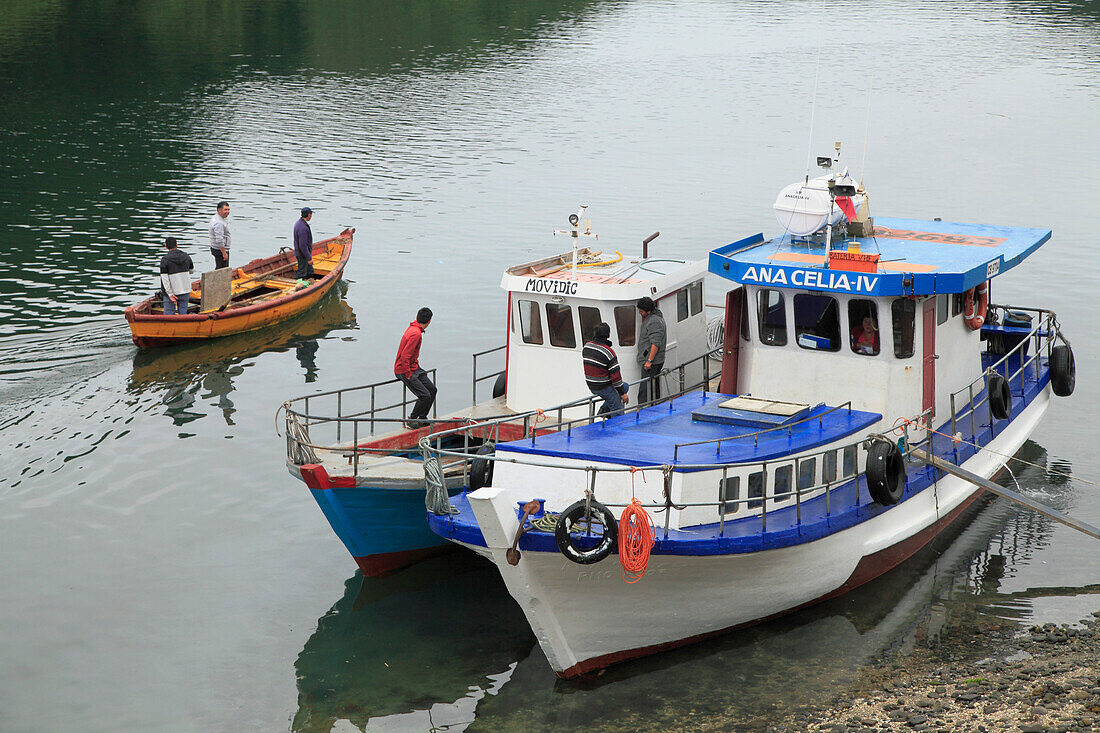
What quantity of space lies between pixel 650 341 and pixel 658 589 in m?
4.21

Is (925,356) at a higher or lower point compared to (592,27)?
lower

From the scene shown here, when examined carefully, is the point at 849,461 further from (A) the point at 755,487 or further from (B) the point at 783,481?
(A) the point at 755,487

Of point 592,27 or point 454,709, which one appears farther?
point 592,27

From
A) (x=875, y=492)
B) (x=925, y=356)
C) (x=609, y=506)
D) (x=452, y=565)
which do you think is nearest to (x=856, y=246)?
(x=925, y=356)

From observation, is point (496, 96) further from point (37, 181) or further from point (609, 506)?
point (609, 506)

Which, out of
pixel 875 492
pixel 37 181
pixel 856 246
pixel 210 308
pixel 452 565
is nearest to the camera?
pixel 875 492

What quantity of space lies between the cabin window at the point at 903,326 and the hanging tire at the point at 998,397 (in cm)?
216

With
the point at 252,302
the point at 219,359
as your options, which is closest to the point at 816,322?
the point at 219,359

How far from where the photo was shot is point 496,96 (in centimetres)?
5428

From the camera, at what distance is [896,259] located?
15859mm

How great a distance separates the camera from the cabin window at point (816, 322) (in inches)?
597

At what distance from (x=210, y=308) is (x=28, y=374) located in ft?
13.2

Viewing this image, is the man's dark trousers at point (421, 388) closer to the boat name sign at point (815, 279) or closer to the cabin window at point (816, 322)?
the boat name sign at point (815, 279)

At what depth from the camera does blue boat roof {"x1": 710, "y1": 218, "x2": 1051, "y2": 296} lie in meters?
14.5
